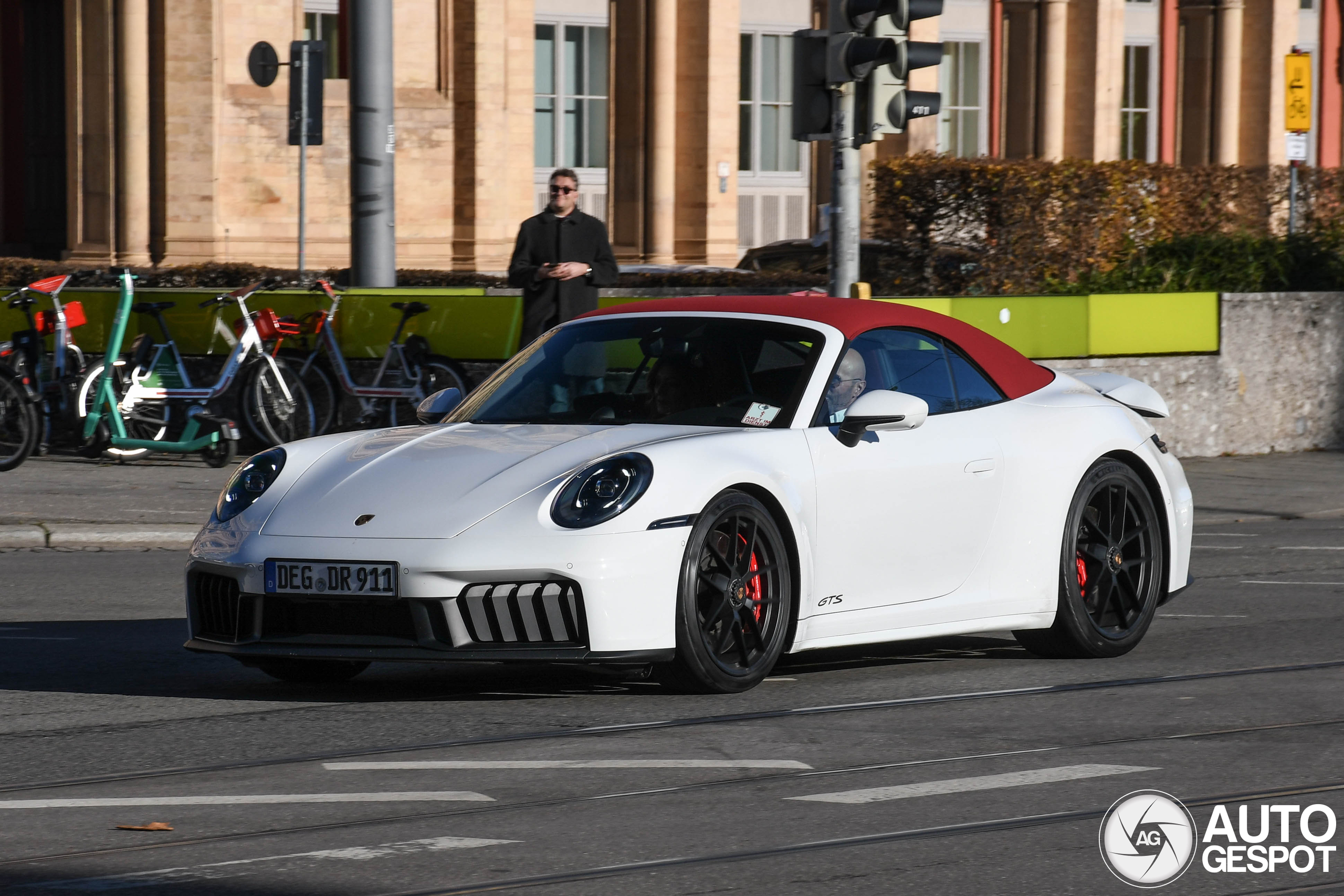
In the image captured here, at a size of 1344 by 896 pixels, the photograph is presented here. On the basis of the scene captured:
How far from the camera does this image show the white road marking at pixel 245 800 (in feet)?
17.2

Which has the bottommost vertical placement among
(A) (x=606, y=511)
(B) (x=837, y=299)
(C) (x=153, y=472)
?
(C) (x=153, y=472)

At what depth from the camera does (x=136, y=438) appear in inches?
585

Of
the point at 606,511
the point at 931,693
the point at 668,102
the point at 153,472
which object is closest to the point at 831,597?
the point at 931,693

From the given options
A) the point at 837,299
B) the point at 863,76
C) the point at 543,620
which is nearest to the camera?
the point at 543,620

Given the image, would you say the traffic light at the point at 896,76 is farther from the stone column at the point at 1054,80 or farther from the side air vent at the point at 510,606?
the stone column at the point at 1054,80

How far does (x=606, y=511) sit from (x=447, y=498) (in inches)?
19.7

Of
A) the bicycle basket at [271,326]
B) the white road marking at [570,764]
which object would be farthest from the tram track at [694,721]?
the bicycle basket at [271,326]

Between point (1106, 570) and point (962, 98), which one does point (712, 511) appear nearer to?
point (1106, 570)

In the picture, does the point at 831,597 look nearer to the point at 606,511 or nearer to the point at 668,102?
the point at 606,511

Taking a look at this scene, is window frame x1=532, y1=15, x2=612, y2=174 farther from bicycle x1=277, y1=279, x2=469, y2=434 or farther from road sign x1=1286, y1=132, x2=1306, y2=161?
bicycle x1=277, y1=279, x2=469, y2=434

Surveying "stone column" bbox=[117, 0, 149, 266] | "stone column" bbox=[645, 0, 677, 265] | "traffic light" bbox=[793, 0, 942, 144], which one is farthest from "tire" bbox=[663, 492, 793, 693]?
"stone column" bbox=[645, 0, 677, 265]

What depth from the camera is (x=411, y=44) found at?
2923cm

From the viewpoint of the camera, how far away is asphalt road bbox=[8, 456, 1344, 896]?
4590 millimetres

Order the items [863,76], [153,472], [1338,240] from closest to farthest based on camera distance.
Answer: [863,76] < [153,472] < [1338,240]
